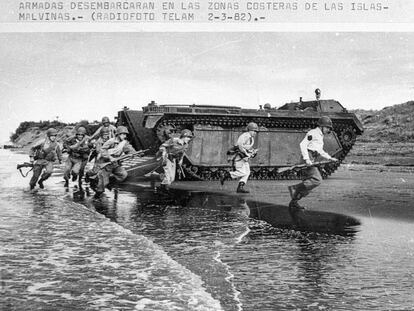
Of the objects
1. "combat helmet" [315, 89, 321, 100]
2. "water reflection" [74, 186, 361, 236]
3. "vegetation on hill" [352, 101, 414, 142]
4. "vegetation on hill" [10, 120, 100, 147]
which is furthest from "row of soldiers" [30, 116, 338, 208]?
"vegetation on hill" [352, 101, 414, 142]

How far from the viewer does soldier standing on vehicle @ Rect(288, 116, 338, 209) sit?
5.87 metres

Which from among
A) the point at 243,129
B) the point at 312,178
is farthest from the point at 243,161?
the point at 243,129

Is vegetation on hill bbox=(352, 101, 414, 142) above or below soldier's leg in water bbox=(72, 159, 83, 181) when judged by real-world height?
above

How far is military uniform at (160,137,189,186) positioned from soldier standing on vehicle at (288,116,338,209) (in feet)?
7.34

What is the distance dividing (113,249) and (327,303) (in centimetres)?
184

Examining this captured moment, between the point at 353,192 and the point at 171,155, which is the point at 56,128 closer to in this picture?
the point at 171,155

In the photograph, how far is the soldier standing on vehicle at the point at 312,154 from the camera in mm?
5871

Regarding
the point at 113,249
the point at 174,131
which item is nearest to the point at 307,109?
the point at 174,131

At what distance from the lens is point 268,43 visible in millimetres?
6414

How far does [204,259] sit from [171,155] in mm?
4491

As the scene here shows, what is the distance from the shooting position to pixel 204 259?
3564 mm

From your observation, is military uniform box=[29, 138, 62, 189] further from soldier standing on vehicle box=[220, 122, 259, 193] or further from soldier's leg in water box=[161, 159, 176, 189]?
soldier standing on vehicle box=[220, 122, 259, 193]

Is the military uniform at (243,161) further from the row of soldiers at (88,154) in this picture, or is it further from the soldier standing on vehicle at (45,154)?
the soldier standing on vehicle at (45,154)

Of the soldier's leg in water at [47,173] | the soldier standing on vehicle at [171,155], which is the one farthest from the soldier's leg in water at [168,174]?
the soldier's leg in water at [47,173]
